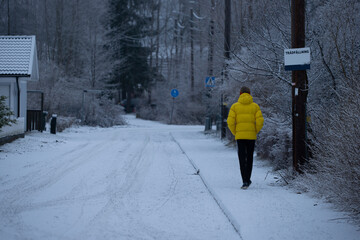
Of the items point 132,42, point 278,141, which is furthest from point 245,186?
point 132,42

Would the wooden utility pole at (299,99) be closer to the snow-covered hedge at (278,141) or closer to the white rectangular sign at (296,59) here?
the white rectangular sign at (296,59)

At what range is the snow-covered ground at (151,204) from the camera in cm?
615

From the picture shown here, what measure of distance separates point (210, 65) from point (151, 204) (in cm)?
1949

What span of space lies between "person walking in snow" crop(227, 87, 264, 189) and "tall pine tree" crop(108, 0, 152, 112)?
43.7 m

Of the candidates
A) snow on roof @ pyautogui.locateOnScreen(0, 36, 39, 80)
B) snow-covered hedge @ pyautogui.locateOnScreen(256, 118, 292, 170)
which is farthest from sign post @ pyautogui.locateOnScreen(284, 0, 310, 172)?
snow on roof @ pyautogui.locateOnScreen(0, 36, 39, 80)

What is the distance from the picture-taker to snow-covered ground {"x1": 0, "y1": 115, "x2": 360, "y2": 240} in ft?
20.2

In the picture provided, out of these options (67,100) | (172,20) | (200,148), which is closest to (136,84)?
(172,20)

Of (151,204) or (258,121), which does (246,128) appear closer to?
(258,121)

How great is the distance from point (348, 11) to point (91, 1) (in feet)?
114

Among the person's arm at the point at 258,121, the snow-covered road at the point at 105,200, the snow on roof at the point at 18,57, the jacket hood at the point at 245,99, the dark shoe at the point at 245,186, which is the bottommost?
the snow-covered road at the point at 105,200

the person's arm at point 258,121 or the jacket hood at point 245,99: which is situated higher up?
the jacket hood at point 245,99

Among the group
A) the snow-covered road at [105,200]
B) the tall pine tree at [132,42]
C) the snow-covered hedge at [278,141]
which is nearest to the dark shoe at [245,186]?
the snow-covered road at [105,200]

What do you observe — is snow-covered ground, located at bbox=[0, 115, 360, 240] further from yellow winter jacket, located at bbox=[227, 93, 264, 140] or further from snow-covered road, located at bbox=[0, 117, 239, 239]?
yellow winter jacket, located at bbox=[227, 93, 264, 140]

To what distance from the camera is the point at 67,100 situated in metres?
34.7
